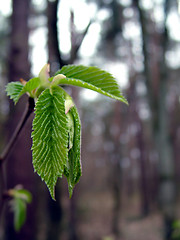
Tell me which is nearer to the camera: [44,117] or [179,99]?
[44,117]

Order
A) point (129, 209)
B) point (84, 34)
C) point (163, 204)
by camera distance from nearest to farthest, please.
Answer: point (84, 34) < point (163, 204) < point (129, 209)

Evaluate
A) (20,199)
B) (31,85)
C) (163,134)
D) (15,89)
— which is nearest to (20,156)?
(163,134)

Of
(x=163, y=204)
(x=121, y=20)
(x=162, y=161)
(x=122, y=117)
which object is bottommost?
(x=163, y=204)

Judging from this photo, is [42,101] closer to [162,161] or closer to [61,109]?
[61,109]

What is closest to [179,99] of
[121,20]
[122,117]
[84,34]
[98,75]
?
[122,117]

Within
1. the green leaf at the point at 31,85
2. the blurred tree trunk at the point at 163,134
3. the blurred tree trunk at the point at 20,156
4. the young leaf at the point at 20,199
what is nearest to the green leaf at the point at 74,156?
the green leaf at the point at 31,85

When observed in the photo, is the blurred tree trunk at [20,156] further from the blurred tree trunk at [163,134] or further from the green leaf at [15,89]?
the green leaf at [15,89]

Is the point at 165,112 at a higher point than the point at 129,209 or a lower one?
higher
